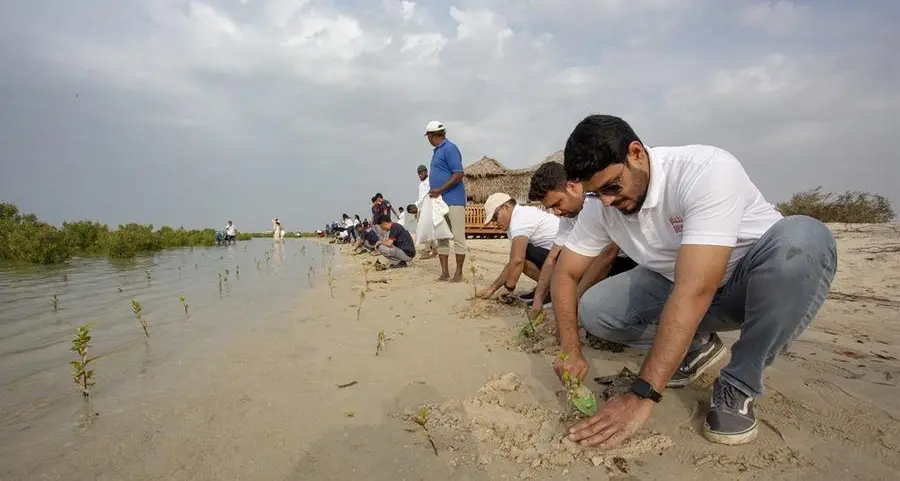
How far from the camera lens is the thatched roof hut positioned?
17453 mm

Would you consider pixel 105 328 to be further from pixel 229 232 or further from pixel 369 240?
pixel 229 232

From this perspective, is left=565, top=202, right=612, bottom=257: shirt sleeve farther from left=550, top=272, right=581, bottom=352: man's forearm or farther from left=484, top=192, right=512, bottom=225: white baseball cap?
left=484, top=192, right=512, bottom=225: white baseball cap

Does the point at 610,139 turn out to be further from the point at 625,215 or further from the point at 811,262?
the point at 811,262

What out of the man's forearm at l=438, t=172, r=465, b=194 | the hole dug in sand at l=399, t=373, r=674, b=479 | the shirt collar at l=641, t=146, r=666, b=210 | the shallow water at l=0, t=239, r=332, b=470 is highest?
the man's forearm at l=438, t=172, r=465, b=194

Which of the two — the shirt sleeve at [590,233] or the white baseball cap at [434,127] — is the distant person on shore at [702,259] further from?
the white baseball cap at [434,127]

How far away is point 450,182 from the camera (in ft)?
18.0

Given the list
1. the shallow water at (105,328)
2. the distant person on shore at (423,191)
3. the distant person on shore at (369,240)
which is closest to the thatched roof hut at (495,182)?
the distant person on shore at (369,240)

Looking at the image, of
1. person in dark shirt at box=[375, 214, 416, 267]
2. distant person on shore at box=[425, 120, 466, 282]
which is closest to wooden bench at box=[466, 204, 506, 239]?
person in dark shirt at box=[375, 214, 416, 267]

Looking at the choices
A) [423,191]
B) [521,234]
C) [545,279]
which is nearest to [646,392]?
[545,279]

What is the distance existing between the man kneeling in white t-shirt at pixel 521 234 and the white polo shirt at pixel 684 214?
167 cm

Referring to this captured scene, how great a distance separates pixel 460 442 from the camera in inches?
62.1

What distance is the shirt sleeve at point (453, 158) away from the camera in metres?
5.51

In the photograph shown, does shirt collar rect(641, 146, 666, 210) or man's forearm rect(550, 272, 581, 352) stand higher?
shirt collar rect(641, 146, 666, 210)

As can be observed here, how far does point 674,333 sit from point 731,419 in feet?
1.34
